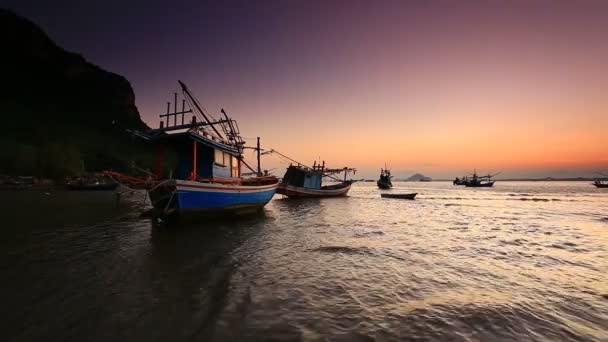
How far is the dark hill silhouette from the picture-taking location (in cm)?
5888

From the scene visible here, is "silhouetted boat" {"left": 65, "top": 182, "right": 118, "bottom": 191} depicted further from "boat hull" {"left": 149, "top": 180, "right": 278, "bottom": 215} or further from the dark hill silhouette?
"boat hull" {"left": 149, "top": 180, "right": 278, "bottom": 215}

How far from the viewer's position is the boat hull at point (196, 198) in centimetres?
1191

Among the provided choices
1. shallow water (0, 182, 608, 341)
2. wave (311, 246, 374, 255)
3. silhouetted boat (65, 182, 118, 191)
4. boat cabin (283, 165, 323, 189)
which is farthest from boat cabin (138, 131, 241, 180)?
silhouetted boat (65, 182, 118, 191)

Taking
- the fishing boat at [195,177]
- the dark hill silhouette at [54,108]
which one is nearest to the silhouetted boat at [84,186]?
the dark hill silhouette at [54,108]

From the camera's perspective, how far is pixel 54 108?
318ft

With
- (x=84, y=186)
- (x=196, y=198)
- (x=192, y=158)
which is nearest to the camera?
(x=196, y=198)

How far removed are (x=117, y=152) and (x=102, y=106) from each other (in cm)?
4233

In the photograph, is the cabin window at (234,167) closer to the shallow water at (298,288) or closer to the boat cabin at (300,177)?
the shallow water at (298,288)

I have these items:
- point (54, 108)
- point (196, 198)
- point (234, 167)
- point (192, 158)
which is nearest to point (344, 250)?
point (196, 198)

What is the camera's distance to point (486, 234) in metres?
12.6

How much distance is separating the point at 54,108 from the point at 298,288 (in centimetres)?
13595

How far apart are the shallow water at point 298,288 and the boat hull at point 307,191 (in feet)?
71.5

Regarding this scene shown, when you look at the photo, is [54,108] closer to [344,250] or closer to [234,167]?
[234,167]

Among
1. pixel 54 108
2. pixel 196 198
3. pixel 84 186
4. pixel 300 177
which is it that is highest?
pixel 54 108
